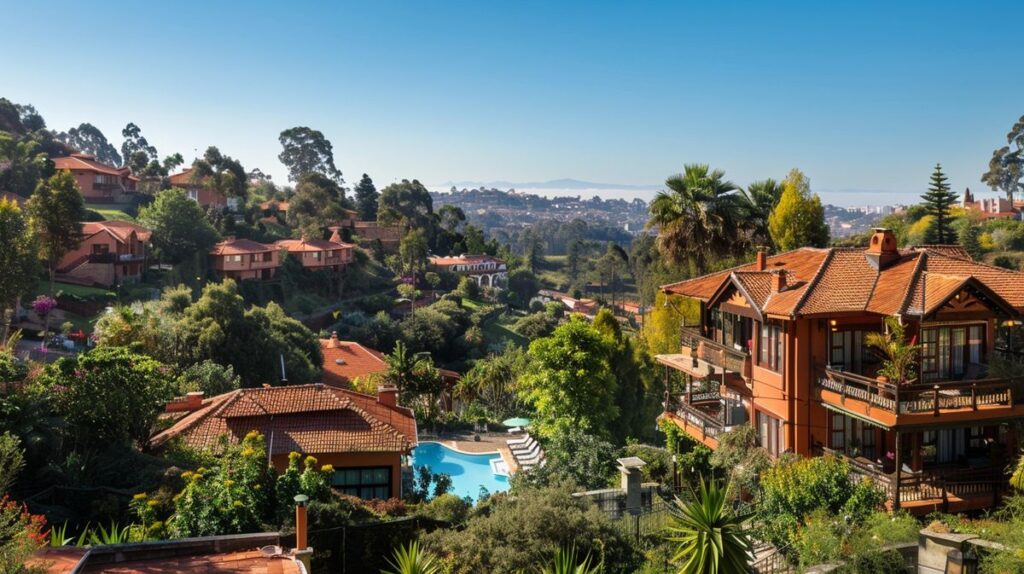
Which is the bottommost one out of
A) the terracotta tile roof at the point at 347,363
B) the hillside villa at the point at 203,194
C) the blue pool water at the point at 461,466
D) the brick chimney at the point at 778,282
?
the blue pool water at the point at 461,466

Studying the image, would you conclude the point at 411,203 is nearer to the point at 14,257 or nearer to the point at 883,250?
the point at 14,257

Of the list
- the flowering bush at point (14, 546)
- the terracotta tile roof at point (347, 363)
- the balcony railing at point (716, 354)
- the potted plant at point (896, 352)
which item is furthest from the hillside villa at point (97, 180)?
the potted plant at point (896, 352)

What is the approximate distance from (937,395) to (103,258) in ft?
175

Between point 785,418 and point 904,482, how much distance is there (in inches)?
117

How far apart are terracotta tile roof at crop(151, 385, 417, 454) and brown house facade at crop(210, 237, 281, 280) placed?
42208 mm

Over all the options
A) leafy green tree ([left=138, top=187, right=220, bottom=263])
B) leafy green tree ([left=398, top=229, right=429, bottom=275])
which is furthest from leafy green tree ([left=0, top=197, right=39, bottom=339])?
leafy green tree ([left=398, top=229, right=429, bottom=275])

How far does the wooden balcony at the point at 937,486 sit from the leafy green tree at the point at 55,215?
44558 mm

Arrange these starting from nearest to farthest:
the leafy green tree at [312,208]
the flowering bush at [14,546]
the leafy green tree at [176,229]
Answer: the flowering bush at [14,546] → the leafy green tree at [176,229] → the leafy green tree at [312,208]

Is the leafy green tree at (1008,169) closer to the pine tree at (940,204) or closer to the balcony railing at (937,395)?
the pine tree at (940,204)

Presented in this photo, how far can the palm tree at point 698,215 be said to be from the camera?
29.3m

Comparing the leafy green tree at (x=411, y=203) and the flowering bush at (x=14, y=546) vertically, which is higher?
the leafy green tree at (x=411, y=203)

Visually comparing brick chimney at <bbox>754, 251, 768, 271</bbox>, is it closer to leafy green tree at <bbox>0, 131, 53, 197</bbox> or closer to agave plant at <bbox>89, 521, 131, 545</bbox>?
agave plant at <bbox>89, 521, 131, 545</bbox>

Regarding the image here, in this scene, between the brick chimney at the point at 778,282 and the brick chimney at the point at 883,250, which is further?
the brick chimney at the point at 778,282

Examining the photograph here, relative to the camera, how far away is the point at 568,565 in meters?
11.2
